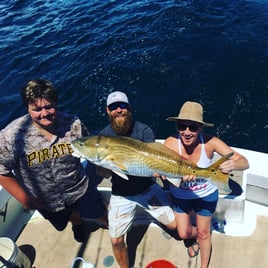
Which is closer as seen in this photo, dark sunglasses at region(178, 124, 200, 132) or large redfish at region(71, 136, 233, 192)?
large redfish at region(71, 136, 233, 192)

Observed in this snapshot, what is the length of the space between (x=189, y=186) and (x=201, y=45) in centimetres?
723

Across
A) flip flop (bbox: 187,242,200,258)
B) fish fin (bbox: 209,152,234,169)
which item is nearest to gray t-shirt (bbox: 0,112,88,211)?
fish fin (bbox: 209,152,234,169)

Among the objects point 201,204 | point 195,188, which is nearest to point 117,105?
point 195,188

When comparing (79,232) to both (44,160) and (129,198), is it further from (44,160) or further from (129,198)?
(44,160)

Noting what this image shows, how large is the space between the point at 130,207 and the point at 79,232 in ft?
3.71

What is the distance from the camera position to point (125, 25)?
40.0ft

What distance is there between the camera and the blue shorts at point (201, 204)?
13.4 ft

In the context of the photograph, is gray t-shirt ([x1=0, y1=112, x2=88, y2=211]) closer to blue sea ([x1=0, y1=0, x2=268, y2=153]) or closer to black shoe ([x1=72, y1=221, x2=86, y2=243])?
black shoe ([x1=72, y1=221, x2=86, y2=243])

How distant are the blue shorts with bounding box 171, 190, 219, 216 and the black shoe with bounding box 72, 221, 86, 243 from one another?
1529 mm

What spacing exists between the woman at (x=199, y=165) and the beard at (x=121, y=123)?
0.46 m

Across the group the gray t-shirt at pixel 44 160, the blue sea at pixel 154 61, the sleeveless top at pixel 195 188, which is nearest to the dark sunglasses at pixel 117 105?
the gray t-shirt at pixel 44 160

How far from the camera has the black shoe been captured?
16.0 ft

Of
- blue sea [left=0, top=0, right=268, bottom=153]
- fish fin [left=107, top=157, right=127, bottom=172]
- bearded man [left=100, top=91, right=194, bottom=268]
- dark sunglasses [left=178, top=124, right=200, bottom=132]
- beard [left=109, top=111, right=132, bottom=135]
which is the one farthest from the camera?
blue sea [left=0, top=0, right=268, bottom=153]

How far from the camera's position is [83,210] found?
4.50 metres
